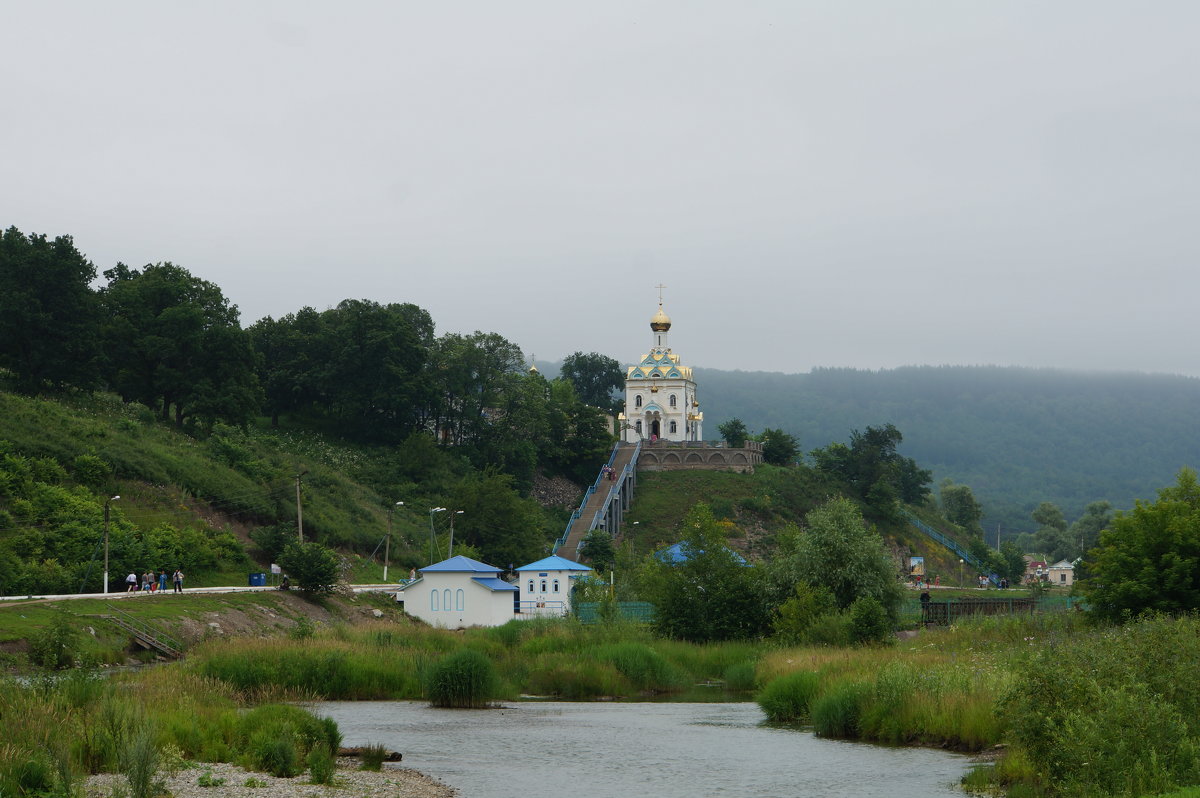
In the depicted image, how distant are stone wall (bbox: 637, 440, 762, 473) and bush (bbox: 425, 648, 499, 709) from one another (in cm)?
8247

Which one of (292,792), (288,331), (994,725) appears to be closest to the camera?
(292,792)

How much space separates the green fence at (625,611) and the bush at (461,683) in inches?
640

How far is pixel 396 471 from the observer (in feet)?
345

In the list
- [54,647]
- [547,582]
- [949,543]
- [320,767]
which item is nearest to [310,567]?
[547,582]

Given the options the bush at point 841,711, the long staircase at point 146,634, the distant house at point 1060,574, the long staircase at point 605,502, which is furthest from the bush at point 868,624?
the distant house at point 1060,574

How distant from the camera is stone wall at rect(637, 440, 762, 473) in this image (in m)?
125

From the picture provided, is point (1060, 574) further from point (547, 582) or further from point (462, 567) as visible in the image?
point (462, 567)

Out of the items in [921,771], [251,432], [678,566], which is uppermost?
[251,432]

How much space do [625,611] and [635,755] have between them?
34998 mm

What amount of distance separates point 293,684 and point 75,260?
5318cm

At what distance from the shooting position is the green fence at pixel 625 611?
61216mm

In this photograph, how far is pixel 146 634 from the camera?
168ft

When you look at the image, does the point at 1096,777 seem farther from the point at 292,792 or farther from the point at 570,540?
the point at 570,540

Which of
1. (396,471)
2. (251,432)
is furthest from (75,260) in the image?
(396,471)
